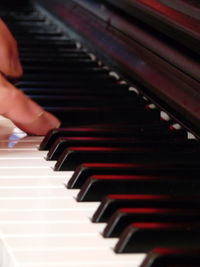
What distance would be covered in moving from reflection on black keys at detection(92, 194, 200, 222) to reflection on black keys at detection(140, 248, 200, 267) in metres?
0.20

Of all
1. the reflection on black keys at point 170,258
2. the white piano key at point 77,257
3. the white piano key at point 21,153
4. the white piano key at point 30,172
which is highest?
the reflection on black keys at point 170,258

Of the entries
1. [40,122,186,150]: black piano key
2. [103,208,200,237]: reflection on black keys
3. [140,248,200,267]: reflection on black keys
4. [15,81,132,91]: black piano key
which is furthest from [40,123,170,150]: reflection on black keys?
[140,248,200,267]: reflection on black keys

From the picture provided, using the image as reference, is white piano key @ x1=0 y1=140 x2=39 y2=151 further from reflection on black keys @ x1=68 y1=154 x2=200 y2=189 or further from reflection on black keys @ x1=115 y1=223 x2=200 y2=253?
reflection on black keys @ x1=115 y1=223 x2=200 y2=253

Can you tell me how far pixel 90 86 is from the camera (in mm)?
2207

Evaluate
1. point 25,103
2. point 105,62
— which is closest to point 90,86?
point 105,62

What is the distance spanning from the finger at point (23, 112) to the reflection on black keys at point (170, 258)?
742 mm

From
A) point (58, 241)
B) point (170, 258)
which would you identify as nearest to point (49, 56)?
point (58, 241)

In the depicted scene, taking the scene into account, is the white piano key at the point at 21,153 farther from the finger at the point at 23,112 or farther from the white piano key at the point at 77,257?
the white piano key at the point at 77,257

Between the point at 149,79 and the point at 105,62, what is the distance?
492 mm

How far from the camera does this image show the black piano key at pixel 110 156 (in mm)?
1572

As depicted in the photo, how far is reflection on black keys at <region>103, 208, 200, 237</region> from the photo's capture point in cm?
125

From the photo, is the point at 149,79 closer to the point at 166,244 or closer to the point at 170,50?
the point at 170,50

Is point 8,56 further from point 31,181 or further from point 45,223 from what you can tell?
point 45,223

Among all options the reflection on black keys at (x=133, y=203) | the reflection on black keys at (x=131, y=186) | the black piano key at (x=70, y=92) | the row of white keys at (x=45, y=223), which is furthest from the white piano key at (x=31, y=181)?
the black piano key at (x=70, y=92)
